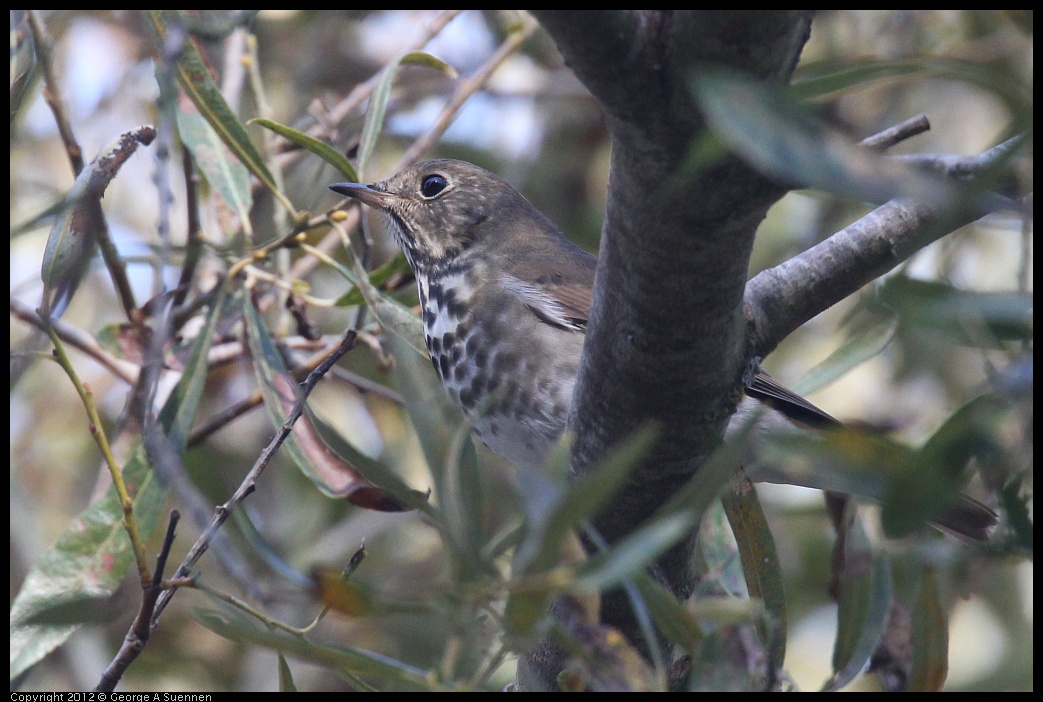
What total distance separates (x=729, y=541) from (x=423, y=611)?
1.93 meters

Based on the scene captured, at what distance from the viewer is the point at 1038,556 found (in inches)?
51.1

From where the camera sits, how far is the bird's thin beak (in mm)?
3602

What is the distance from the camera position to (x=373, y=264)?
5.57 metres

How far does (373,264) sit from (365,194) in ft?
5.93

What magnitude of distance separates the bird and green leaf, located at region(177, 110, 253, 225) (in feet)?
1.28

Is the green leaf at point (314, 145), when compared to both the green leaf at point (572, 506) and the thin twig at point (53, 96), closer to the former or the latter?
the thin twig at point (53, 96)

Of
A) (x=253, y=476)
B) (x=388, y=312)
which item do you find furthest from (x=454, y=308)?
(x=253, y=476)

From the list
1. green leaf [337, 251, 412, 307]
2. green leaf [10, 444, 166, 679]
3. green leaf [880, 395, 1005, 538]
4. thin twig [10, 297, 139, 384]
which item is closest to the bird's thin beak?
green leaf [337, 251, 412, 307]

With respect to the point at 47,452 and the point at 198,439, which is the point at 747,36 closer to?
the point at 198,439

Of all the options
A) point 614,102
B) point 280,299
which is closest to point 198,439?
point 280,299

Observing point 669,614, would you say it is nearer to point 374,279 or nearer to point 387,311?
point 387,311

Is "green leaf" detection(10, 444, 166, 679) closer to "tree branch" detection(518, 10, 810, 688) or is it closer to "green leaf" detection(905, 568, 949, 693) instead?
"tree branch" detection(518, 10, 810, 688)

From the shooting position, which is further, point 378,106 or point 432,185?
point 432,185

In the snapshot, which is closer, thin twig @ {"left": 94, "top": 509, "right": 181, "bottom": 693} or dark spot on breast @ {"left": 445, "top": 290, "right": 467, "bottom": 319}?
thin twig @ {"left": 94, "top": 509, "right": 181, "bottom": 693}
